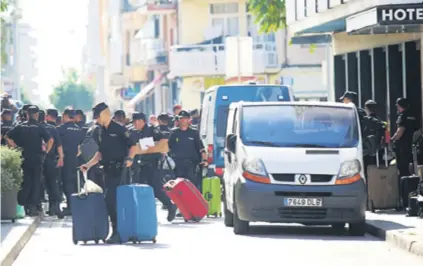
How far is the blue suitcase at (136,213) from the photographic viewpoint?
19.6m

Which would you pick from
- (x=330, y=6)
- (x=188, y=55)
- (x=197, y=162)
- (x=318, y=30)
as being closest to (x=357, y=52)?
(x=318, y=30)

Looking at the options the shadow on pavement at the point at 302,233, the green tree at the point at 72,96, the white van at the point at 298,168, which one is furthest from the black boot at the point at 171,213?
the green tree at the point at 72,96

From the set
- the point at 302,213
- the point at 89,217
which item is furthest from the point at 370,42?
the point at 89,217

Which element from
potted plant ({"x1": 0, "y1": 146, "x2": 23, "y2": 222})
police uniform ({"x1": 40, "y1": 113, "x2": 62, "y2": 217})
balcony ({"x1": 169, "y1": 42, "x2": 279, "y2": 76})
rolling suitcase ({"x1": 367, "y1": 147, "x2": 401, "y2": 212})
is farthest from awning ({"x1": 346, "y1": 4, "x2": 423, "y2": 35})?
balcony ({"x1": 169, "y1": 42, "x2": 279, "y2": 76})

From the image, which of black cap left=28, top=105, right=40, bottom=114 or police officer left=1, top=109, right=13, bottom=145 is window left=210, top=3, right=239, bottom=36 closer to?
police officer left=1, top=109, right=13, bottom=145

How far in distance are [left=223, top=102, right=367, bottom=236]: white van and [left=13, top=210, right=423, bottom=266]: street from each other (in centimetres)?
33

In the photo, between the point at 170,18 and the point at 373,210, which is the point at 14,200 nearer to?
the point at 373,210

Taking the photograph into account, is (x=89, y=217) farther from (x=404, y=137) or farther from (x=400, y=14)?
(x=400, y=14)

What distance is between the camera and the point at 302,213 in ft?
68.5

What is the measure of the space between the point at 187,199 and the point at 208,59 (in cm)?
3912

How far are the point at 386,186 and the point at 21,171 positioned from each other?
18.6 feet

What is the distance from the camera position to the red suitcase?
24469 mm

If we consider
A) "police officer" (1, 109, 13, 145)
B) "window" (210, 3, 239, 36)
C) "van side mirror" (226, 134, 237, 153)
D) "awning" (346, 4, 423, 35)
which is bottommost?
"van side mirror" (226, 134, 237, 153)

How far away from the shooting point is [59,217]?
26.6m
